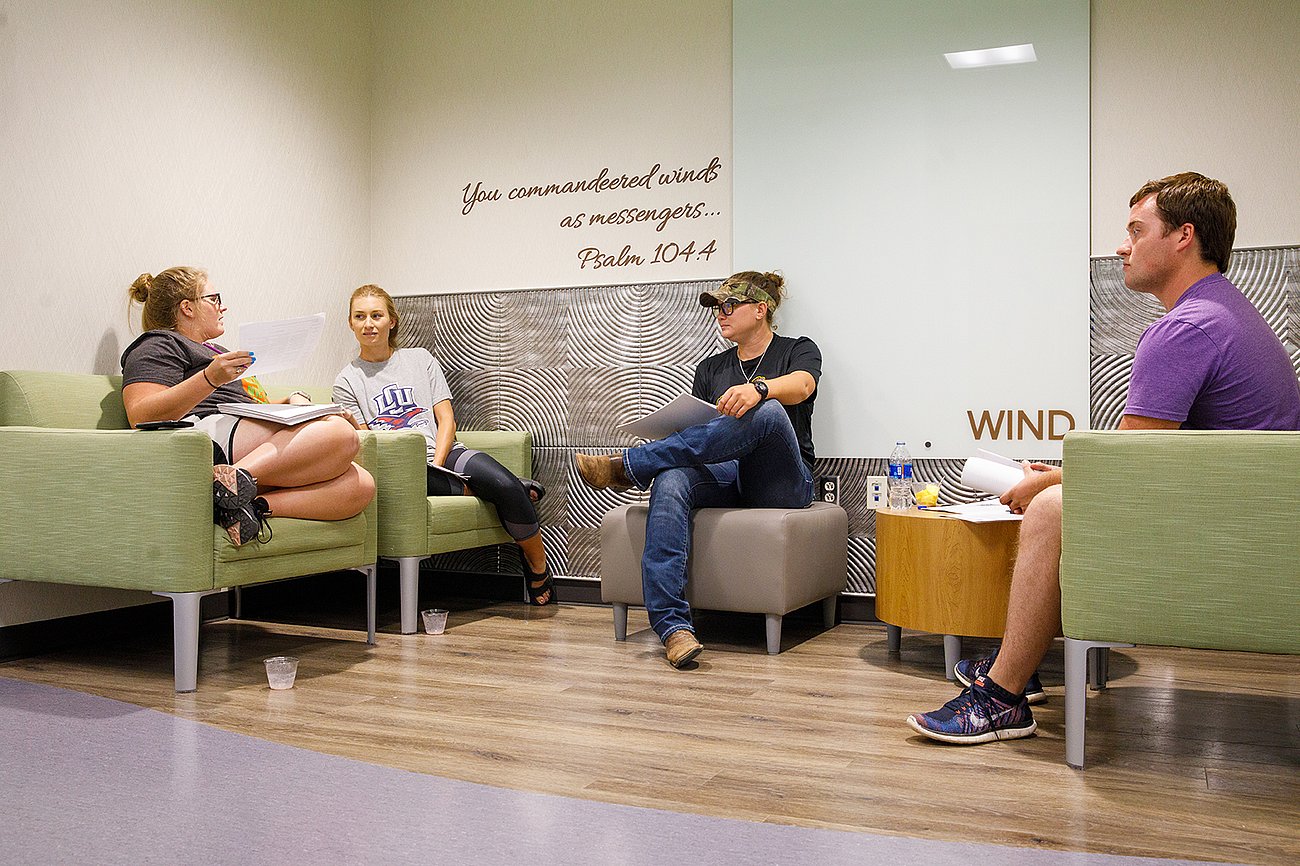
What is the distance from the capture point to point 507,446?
14.0 ft

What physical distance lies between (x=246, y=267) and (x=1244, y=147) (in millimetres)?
3635

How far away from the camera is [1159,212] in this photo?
7.40 ft

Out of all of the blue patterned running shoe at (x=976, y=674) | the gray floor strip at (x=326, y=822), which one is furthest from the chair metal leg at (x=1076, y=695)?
the gray floor strip at (x=326, y=822)

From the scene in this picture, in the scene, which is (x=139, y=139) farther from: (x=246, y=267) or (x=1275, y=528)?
(x=1275, y=528)

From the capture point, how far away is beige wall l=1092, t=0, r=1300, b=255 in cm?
341

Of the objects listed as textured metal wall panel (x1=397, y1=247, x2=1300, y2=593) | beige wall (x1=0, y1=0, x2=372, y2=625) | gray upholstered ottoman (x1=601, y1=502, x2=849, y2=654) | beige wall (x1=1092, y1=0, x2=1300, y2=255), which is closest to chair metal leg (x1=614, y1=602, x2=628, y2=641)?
gray upholstered ottoman (x1=601, y1=502, x2=849, y2=654)

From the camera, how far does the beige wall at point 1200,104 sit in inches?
134

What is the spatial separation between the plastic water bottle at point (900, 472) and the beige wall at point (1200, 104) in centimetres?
96

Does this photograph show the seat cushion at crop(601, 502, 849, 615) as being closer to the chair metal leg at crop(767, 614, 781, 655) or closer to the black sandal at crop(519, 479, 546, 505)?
the chair metal leg at crop(767, 614, 781, 655)

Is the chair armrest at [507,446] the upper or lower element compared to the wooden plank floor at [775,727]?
upper

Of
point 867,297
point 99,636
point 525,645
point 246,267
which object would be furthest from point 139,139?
point 867,297

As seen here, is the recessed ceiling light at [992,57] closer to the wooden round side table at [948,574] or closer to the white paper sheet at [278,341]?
the wooden round side table at [948,574]

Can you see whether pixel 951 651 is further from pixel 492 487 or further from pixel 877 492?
pixel 492 487

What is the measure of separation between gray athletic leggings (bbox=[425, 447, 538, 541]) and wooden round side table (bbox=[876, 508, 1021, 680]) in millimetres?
1500
